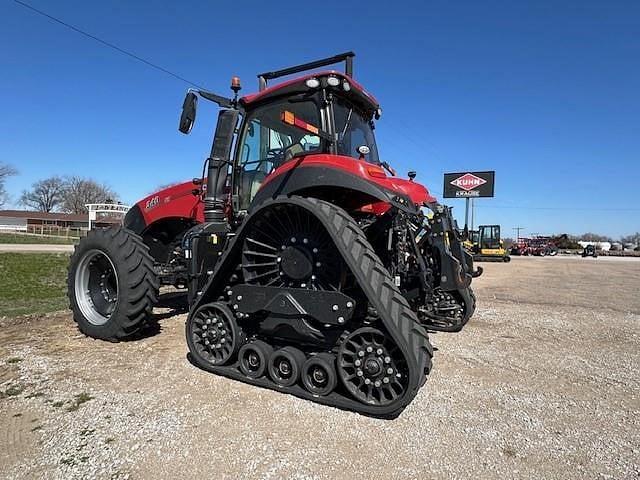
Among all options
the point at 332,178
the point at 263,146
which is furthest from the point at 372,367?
the point at 263,146

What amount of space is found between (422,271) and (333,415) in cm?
182

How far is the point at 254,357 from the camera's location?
406 cm

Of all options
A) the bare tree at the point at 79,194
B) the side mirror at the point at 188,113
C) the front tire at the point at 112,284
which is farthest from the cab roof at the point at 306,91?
the bare tree at the point at 79,194

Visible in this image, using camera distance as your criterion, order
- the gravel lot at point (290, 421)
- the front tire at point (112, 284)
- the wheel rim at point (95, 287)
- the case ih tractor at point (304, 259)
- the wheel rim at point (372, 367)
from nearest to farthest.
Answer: the gravel lot at point (290, 421)
the wheel rim at point (372, 367)
the case ih tractor at point (304, 259)
the front tire at point (112, 284)
the wheel rim at point (95, 287)

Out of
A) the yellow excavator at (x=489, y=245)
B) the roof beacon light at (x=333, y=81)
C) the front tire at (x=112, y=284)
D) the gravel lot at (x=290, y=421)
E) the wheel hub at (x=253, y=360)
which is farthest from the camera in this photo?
the yellow excavator at (x=489, y=245)

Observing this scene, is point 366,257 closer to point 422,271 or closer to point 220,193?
point 422,271

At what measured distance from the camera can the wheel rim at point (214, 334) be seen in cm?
423

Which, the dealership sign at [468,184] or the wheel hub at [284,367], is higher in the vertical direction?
the dealership sign at [468,184]

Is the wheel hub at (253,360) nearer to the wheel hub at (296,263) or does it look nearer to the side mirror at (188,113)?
the wheel hub at (296,263)

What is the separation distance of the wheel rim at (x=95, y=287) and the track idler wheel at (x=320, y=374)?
126 inches

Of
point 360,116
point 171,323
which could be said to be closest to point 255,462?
point 360,116

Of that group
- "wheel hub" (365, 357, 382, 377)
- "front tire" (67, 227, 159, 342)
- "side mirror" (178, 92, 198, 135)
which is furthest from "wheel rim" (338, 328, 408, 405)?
"side mirror" (178, 92, 198, 135)

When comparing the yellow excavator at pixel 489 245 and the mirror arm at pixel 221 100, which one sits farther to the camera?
the yellow excavator at pixel 489 245

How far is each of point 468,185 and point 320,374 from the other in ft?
131
